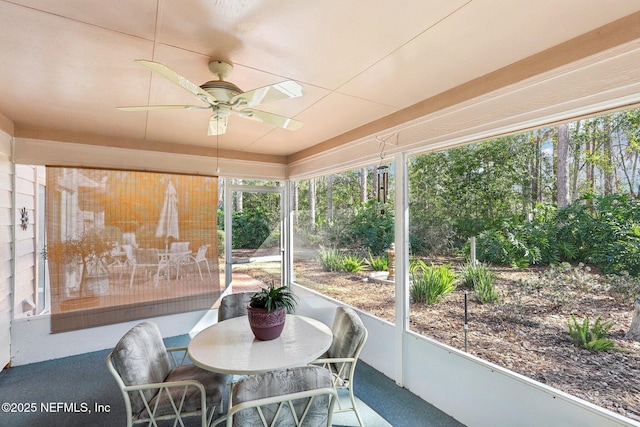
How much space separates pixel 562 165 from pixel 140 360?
286 cm

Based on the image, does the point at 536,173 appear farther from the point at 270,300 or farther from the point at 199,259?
the point at 199,259

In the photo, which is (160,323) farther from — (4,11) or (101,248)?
(4,11)

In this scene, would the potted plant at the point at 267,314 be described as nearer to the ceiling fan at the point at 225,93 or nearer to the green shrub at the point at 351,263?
the ceiling fan at the point at 225,93

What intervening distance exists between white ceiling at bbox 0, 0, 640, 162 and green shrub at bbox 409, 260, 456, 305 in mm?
1476

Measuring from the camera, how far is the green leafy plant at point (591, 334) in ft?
5.58

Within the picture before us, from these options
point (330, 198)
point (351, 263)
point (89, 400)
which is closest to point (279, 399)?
point (89, 400)

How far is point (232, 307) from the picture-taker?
2881 millimetres

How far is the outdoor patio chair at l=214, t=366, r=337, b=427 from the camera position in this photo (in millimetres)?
1305

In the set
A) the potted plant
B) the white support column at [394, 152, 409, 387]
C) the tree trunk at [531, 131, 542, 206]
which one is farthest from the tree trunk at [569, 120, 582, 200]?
the potted plant

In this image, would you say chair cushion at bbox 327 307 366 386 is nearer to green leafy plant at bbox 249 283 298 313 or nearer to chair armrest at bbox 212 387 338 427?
green leafy plant at bbox 249 283 298 313

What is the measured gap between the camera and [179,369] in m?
2.20

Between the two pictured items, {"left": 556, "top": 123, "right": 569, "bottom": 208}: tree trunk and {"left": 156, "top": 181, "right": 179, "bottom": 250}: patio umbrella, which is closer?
{"left": 556, "top": 123, "right": 569, "bottom": 208}: tree trunk

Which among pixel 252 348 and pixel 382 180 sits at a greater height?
pixel 382 180

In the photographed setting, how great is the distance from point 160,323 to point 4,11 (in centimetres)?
350
